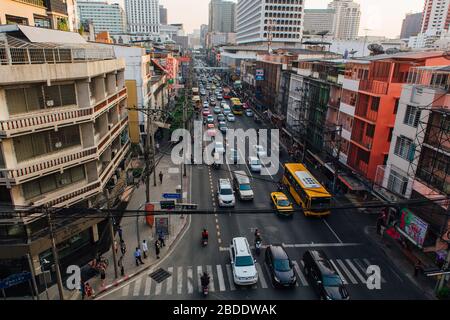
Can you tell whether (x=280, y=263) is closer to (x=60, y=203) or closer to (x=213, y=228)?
(x=213, y=228)

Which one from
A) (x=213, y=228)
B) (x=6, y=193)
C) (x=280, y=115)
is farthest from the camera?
(x=280, y=115)

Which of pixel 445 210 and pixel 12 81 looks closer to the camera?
pixel 12 81

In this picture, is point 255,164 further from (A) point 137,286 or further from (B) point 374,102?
(A) point 137,286

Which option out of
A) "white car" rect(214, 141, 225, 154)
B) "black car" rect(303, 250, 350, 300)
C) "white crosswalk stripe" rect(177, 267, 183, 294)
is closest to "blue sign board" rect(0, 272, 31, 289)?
"white crosswalk stripe" rect(177, 267, 183, 294)

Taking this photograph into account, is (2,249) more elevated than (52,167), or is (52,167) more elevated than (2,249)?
(52,167)

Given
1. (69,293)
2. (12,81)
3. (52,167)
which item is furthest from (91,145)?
(69,293)

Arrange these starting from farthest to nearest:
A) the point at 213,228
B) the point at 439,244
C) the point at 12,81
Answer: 1. the point at 213,228
2. the point at 439,244
3. the point at 12,81

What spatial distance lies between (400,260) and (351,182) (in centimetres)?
1081

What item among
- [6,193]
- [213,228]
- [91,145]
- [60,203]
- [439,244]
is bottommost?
[213,228]

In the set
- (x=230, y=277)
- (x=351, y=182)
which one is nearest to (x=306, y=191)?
(x=351, y=182)

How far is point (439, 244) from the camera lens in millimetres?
24172

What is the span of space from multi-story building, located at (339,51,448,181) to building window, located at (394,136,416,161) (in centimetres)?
417

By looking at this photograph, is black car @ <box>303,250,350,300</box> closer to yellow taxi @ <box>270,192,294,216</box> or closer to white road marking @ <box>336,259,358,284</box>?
white road marking @ <box>336,259,358,284</box>

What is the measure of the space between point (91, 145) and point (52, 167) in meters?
3.68
